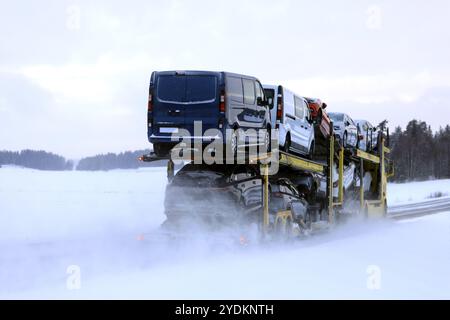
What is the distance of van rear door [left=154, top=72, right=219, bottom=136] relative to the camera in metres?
11.4

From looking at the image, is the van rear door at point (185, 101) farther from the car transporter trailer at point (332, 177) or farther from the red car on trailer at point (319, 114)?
the red car on trailer at point (319, 114)

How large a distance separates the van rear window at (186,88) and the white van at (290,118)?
169 centimetres

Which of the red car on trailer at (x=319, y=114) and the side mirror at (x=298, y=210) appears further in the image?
the red car on trailer at (x=319, y=114)

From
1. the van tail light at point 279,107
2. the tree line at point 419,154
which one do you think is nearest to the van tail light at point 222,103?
the van tail light at point 279,107

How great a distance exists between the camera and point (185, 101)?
11.5 m

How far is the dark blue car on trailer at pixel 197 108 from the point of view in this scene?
445 inches

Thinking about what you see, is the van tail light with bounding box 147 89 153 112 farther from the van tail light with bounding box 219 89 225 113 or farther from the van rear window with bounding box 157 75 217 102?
the van tail light with bounding box 219 89 225 113

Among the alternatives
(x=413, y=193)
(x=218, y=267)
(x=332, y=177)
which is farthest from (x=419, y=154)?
(x=218, y=267)

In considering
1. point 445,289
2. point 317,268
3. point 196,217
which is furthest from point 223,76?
point 445,289

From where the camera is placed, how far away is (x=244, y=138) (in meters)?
11.8

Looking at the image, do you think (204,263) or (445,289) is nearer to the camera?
(445,289)
